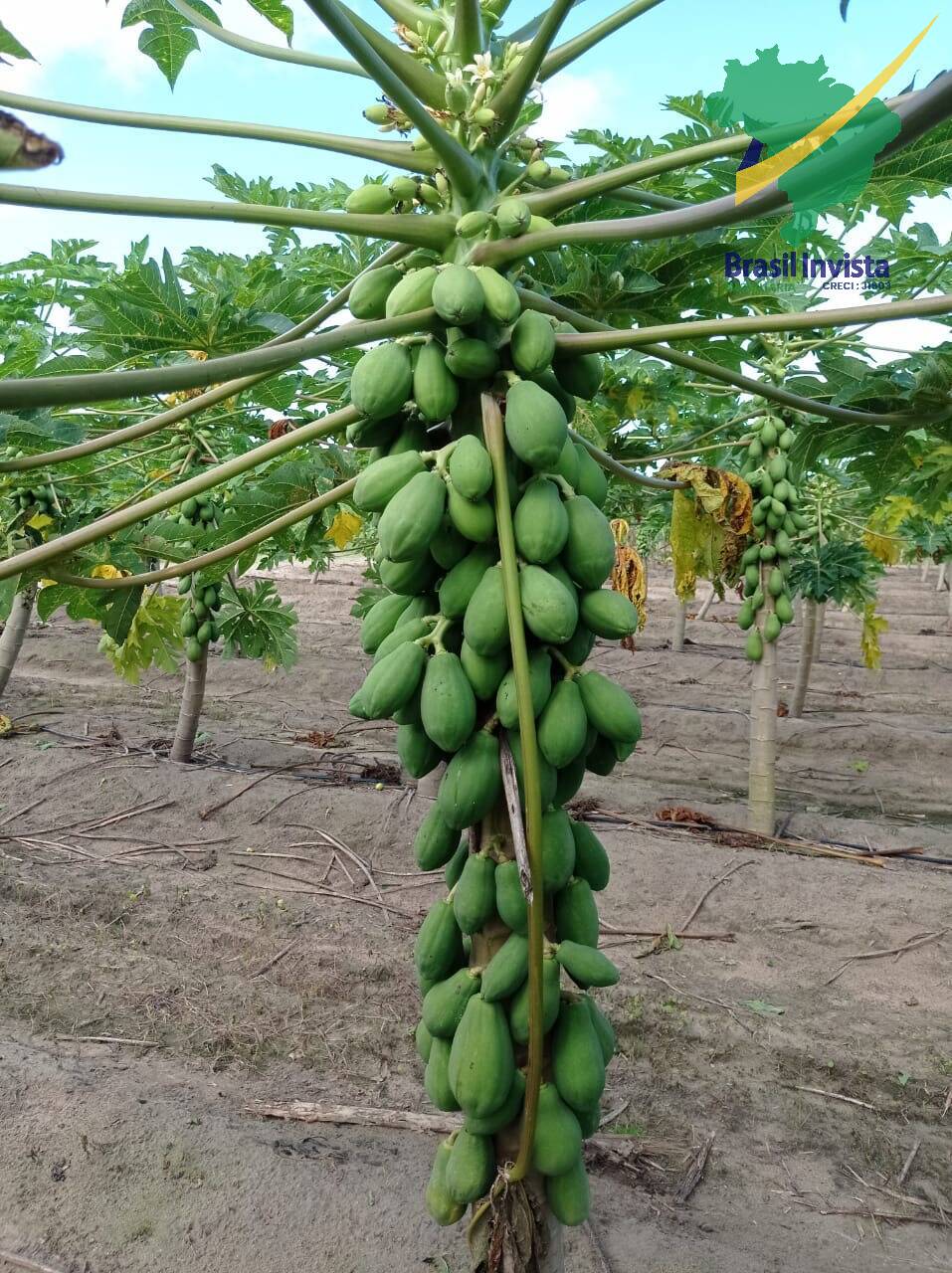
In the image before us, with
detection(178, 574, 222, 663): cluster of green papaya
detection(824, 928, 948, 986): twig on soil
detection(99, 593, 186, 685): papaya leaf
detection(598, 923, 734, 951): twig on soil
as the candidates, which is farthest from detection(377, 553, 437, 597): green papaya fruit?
detection(178, 574, 222, 663): cluster of green papaya

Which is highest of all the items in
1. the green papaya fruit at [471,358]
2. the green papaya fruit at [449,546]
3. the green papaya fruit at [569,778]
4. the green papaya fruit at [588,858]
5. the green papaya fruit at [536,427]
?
the green papaya fruit at [471,358]

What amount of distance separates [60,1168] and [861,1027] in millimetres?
2839

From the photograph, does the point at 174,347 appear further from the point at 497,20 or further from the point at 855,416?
the point at 855,416

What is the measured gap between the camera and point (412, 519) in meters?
1.29

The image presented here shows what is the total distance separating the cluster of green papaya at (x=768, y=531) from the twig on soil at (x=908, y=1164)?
2.97 m

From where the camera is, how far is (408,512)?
4.26 feet

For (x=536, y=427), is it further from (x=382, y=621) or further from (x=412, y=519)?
(x=382, y=621)

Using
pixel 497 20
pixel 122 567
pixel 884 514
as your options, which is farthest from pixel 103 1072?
pixel 884 514

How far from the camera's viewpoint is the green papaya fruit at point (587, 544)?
136cm

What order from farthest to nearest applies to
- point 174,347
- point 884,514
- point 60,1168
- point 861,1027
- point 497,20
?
1. point 884,514
2. point 861,1027
3. point 60,1168
4. point 174,347
5. point 497,20

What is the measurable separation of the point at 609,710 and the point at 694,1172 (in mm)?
1910

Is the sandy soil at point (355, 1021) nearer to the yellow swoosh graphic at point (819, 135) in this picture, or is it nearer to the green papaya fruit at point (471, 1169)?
the green papaya fruit at point (471, 1169)

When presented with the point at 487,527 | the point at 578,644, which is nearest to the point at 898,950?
the point at 578,644

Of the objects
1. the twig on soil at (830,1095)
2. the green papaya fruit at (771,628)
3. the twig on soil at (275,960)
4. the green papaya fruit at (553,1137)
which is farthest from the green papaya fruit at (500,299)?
the green papaya fruit at (771,628)
